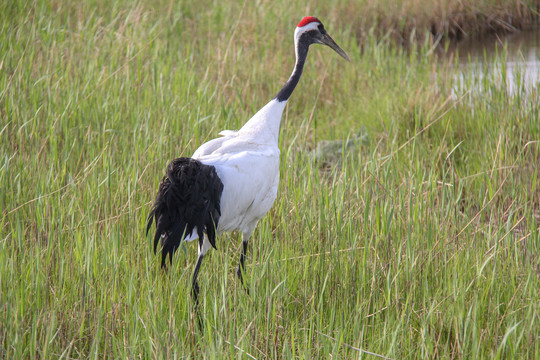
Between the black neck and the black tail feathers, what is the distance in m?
0.76

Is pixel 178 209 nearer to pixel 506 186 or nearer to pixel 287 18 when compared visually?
pixel 506 186

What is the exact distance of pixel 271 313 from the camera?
2.40m

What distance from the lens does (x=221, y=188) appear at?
280cm

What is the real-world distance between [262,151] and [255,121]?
0.26 m

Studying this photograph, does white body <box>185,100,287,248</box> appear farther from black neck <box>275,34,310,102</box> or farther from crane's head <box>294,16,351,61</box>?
crane's head <box>294,16,351,61</box>

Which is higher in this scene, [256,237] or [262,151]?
[262,151]

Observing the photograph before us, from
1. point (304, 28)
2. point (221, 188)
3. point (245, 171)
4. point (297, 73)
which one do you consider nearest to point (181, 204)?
point (221, 188)

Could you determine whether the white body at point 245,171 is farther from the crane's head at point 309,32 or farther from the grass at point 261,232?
the crane's head at point 309,32

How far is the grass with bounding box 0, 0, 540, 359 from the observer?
2277 millimetres

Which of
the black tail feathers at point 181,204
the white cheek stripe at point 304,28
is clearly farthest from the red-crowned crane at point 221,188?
the white cheek stripe at point 304,28

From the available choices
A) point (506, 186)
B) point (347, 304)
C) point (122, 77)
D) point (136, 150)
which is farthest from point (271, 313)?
point (122, 77)

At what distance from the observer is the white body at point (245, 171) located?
112 inches

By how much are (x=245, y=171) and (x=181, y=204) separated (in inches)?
14.3

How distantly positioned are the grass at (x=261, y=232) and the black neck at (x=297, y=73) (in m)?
0.48
